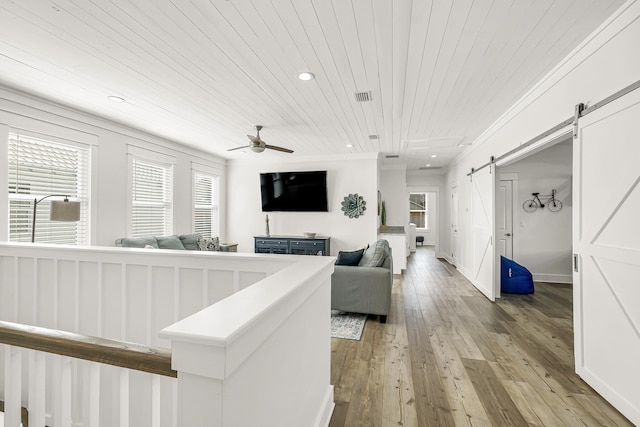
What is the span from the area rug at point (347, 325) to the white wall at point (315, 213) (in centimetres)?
258

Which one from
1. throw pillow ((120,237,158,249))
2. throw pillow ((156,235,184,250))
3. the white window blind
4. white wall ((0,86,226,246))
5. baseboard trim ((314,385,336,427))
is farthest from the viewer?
the white window blind

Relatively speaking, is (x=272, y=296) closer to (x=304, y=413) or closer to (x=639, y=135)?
(x=304, y=413)

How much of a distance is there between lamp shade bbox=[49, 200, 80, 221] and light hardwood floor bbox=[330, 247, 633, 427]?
107 inches

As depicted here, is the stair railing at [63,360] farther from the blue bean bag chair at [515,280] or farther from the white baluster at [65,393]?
the blue bean bag chair at [515,280]

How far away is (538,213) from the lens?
5410 mm

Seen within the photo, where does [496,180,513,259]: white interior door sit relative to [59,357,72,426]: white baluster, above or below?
above

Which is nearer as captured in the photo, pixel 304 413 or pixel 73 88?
pixel 304 413

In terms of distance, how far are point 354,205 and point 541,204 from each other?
348cm

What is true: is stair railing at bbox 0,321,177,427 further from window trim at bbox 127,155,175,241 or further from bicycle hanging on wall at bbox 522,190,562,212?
bicycle hanging on wall at bbox 522,190,562,212

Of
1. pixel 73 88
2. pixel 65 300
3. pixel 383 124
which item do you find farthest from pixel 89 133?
pixel 383 124

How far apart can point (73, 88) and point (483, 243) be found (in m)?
5.74

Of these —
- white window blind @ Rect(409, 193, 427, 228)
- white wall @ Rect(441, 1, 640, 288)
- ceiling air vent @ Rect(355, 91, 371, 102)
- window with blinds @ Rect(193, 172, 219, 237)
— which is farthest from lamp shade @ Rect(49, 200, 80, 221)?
white window blind @ Rect(409, 193, 427, 228)

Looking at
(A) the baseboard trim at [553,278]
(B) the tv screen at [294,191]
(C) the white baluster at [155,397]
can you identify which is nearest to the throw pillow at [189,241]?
(B) the tv screen at [294,191]

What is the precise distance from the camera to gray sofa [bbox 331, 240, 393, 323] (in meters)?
3.41
